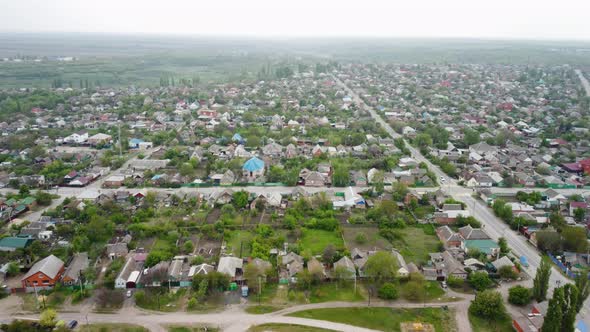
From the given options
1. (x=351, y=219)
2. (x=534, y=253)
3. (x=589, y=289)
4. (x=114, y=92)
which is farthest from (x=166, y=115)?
(x=589, y=289)

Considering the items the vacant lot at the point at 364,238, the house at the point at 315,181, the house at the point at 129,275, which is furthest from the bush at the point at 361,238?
the house at the point at 129,275

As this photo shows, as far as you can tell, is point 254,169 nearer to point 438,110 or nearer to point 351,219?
point 351,219

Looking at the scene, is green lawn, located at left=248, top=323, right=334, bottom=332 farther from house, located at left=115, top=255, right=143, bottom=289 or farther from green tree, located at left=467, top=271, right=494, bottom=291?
green tree, located at left=467, top=271, right=494, bottom=291

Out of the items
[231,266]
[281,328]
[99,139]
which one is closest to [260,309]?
[281,328]

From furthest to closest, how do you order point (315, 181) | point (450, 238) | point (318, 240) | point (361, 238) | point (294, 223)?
point (315, 181) < point (294, 223) < point (318, 240) < point (361, 238) < point (450, 238)

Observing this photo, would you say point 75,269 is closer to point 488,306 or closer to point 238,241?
point 238,241

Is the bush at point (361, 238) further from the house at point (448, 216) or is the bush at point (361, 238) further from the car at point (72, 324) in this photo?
the car at point (72, 324)
